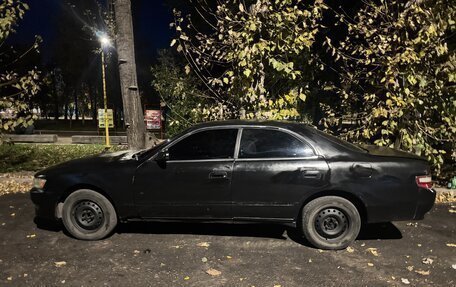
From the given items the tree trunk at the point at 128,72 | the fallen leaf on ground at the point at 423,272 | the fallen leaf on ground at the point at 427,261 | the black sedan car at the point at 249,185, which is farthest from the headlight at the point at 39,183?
the fallen leaf on ground at the point at 427,261

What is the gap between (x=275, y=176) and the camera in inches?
185

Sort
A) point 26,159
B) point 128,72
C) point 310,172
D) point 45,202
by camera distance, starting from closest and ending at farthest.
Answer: point 310,172
point 45,202
point 128,72
point 26,159

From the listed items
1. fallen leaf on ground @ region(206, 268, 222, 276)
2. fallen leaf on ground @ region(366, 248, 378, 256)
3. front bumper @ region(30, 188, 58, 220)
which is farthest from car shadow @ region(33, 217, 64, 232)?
fallen leaf on ground @ region(366, 248, 378, 256)

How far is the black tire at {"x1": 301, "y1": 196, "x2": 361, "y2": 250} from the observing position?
4.71m

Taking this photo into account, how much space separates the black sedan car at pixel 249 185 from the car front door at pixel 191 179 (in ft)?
0.04

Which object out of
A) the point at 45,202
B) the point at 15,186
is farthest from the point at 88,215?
the point at 15,186

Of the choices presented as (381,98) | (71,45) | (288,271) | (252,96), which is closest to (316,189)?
(288,271)

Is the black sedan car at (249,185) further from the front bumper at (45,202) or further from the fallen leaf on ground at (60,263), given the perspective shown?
the fallen leaf on ground at (60,263)

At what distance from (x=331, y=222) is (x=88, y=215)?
10.1 ft

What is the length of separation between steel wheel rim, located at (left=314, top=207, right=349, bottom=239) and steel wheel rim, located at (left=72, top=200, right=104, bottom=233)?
8.99 feet

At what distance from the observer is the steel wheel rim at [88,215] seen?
5.05 meters

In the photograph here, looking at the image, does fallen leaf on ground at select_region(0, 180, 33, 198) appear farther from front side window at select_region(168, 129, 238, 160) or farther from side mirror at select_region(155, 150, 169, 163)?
front side window at select_region(168, 129, 238, 160)

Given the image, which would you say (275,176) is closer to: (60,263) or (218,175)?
(218,175)

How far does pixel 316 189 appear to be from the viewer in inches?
184
